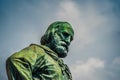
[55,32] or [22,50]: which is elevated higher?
[55,32]

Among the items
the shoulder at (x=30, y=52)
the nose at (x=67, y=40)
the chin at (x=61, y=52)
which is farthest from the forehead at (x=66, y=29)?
the shoulder at (x=30, y=52)

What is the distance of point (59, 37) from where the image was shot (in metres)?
13.4

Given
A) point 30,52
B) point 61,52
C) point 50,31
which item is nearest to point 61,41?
point 61,52

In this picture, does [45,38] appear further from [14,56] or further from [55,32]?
[14,56]

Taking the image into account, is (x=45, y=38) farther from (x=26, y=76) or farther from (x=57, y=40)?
(x=26, y=76)

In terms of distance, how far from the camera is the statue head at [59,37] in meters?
13.3

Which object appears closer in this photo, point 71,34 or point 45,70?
point 45,70

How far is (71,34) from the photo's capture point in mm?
13586

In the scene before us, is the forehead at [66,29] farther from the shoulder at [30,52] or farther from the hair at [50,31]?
the shoulder at [30,52]

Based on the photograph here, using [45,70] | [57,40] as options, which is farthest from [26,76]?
[57,40]

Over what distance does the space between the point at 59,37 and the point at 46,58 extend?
695 millimetres

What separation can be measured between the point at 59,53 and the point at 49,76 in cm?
80

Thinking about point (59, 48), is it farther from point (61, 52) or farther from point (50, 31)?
point (50, 31)

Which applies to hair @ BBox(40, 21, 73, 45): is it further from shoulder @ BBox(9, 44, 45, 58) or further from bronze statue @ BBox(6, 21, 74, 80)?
shoulder @ BBox(9, 44, 45, 58)
